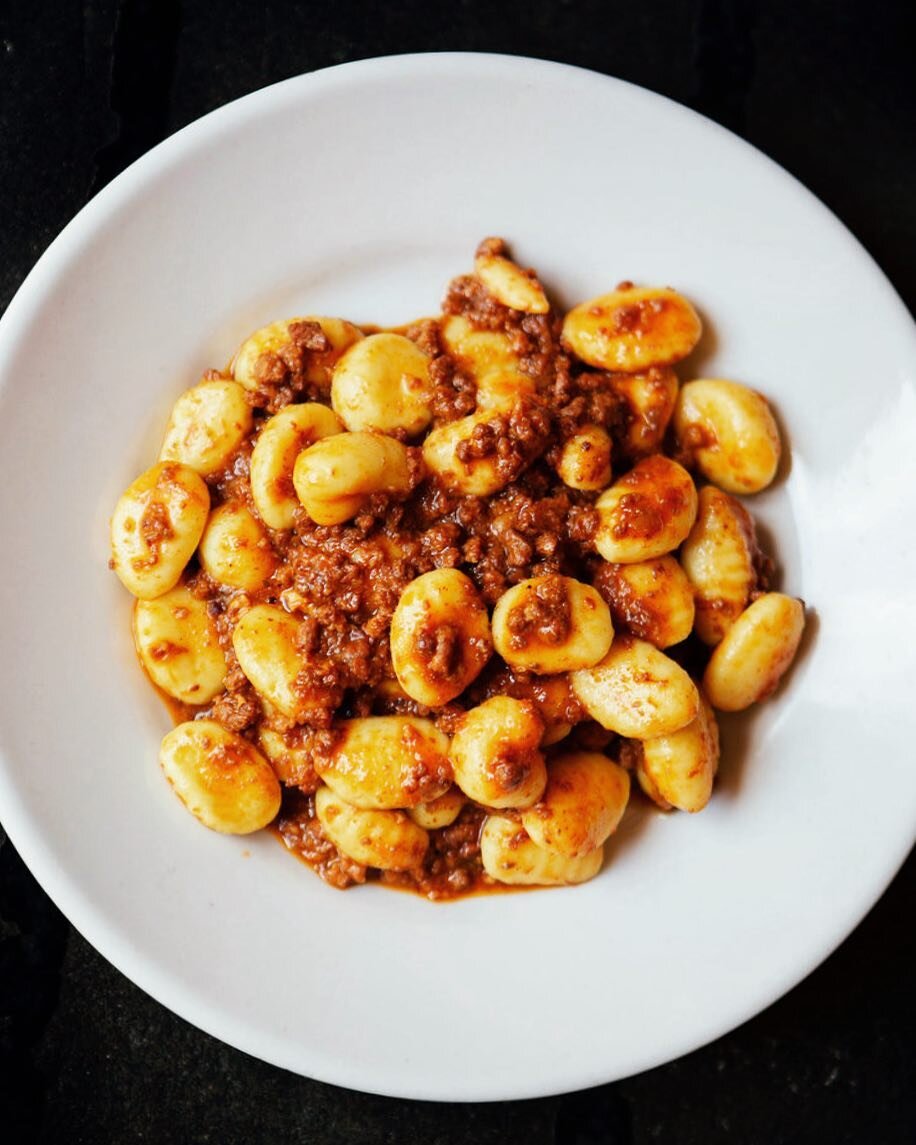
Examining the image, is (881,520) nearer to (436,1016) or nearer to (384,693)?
(384,693)

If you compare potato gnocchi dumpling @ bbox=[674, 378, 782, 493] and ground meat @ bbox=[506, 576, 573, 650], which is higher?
potato gnocchi dumpling @ bbox=[674, 378, 782, 493]

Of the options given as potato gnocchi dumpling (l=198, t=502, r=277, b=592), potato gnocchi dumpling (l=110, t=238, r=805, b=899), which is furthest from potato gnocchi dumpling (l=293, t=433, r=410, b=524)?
potato gnocchi dumpling (l=198, t=502, r=277, b=592)

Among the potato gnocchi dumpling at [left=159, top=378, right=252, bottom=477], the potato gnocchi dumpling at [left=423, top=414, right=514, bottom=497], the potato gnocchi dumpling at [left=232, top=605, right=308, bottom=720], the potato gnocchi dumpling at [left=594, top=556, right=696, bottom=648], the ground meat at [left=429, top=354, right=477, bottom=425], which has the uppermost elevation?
the ground meat at [left=429, top=354, right=477, bottom=425]

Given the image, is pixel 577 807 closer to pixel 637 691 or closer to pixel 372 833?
pixel 637 691

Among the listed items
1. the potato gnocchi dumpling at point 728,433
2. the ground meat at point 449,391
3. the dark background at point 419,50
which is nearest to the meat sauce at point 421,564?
the ground meat at point 449,391

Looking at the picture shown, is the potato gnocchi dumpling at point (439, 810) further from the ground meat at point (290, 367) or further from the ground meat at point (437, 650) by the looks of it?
the ground meat at point (290, 367)

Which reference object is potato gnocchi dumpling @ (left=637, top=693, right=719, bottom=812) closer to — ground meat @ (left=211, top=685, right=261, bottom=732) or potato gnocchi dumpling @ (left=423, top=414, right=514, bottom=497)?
potato gnocchi dumpling @ (left=423, top=414, right=514, bottom=497)

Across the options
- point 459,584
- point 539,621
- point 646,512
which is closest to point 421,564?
point 459,584
